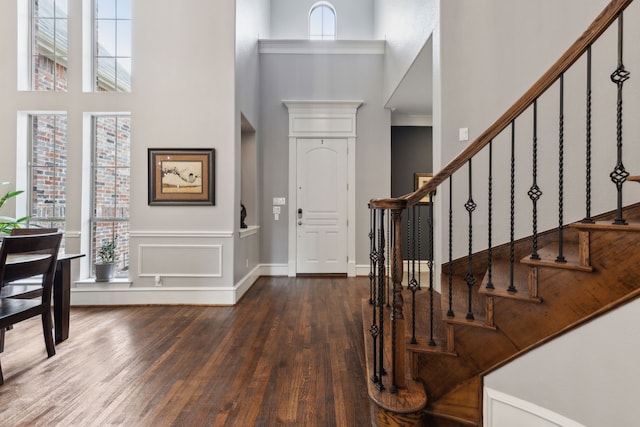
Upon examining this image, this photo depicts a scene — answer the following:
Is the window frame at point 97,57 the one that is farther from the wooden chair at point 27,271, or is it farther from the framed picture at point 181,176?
the wooden chair at point 27,271

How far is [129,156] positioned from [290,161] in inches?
89.9

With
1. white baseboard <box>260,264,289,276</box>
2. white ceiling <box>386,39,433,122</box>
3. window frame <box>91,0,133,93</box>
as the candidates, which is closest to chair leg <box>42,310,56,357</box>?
window frame <box>91,0,133,93</box>

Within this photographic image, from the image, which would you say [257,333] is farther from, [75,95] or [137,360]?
[75,95]

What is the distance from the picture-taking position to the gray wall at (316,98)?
519 centimetres

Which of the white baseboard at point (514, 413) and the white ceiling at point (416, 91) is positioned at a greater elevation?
the white ceiling at point (416, 91)

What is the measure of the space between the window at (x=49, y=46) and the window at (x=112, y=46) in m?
0.41

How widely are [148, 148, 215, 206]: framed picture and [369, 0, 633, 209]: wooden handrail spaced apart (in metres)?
2.51

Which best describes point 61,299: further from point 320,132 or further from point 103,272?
point 320,132

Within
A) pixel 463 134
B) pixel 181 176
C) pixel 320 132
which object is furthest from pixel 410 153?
pixel 181 176

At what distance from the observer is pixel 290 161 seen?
5.15 metres

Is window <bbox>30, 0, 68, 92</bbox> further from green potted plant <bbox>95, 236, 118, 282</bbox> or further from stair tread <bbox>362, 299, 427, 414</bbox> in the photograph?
stair tread <bbox>362, 299, 427, 414</bbox>

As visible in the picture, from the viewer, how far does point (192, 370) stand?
2201 mm

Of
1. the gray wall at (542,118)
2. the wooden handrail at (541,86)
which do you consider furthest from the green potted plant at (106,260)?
the gray wall at (542,118)

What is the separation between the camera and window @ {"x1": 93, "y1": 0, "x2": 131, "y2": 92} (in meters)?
3.80
